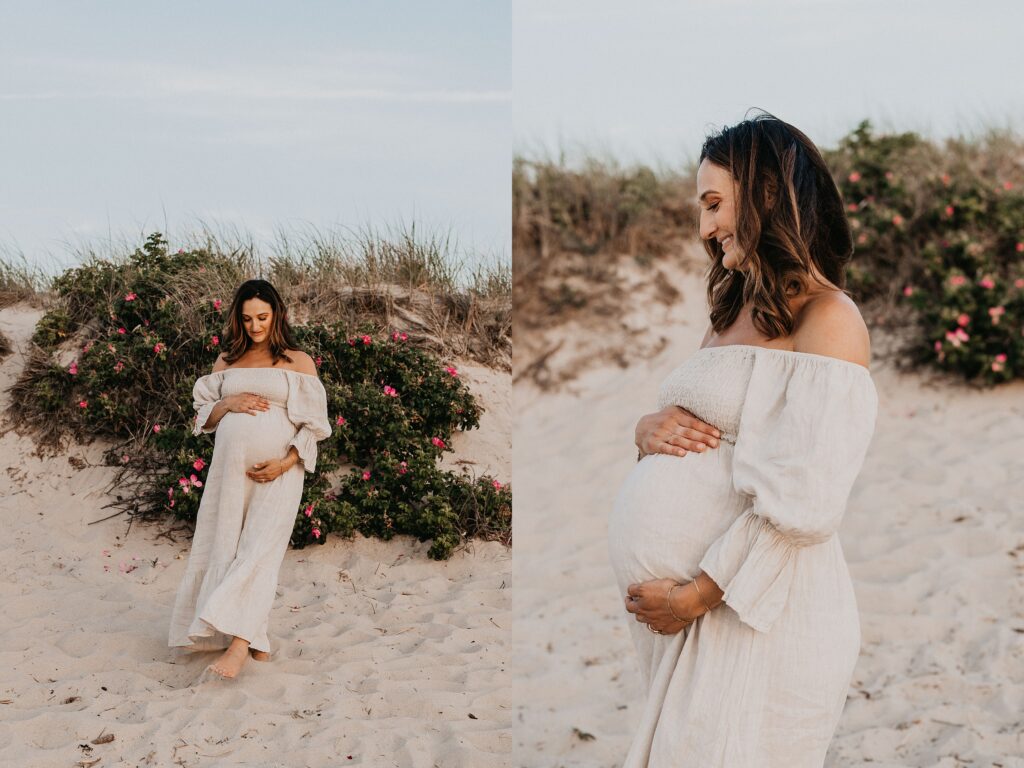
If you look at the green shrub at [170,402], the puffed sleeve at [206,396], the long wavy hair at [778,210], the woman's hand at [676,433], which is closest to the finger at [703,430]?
the woman's hand at [676,433]

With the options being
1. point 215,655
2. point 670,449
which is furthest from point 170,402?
point 670,449

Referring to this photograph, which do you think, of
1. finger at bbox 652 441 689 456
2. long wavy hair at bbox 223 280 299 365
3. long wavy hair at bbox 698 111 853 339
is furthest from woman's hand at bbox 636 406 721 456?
long wavy hair at bbox 223 280 299 365

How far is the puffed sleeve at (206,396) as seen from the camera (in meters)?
3.80

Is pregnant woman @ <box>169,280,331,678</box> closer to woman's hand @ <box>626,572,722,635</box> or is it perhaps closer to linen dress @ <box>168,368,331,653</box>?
linen dress @ <box>168,368,331,653</box>

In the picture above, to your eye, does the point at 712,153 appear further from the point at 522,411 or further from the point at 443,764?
the point at 522,411

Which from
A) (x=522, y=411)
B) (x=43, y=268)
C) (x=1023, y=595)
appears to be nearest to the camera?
(x=43, y=268)

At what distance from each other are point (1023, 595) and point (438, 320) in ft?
10.3

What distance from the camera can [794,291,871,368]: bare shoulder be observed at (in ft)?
5.73

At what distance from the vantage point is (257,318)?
3.80 m

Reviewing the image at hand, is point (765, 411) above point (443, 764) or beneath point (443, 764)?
above

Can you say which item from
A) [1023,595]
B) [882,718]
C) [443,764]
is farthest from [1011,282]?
[443,764]

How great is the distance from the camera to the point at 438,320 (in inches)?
205

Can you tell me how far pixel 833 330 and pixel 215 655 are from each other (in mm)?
2904

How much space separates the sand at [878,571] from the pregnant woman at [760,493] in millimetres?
2130
